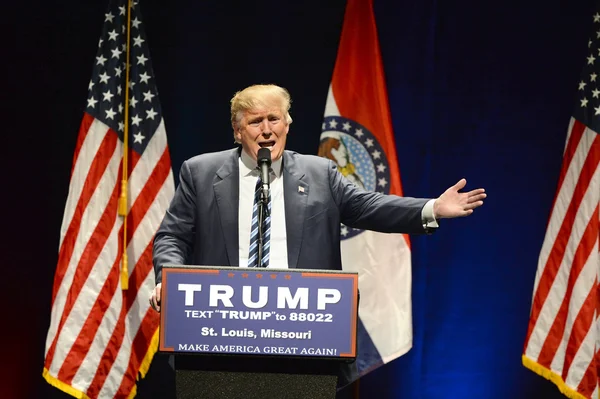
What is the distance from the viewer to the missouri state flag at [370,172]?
4.18 m

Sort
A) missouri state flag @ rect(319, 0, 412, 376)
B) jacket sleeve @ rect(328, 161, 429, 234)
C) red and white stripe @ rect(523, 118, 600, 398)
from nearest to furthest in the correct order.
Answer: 1. jacket sleeve @ rect(328, 161, 429, 234)
2. red and white stripe @ rect(523, 118, 600, 398)
3. missouri state flag @ rect(319, 0, 412, 376)

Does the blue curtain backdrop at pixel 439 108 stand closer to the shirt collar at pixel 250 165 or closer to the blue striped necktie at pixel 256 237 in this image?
the shirt collar at pixel 250 165

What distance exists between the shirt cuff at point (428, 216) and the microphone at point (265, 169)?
51cm

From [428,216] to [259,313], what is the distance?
66 cm

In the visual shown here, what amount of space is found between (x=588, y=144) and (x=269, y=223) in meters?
2.32

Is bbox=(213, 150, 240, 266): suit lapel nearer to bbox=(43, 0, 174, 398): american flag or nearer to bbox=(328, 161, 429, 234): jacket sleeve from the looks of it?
bbox=(328, 161, 429, 234): jacket sleeve

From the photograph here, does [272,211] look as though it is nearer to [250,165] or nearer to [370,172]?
[250,165]

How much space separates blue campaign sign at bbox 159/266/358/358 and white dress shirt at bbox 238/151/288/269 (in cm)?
45

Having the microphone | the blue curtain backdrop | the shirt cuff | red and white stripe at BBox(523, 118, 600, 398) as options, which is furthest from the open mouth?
A: red and white stripe at BBox(523, 118, 600, 398)

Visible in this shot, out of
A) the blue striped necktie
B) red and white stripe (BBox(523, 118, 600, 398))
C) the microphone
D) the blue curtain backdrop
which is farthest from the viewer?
the blue curtain backdrop

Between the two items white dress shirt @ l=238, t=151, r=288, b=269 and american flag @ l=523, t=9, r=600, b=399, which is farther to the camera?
american flag @ l=523, t=9, r=600, b=399

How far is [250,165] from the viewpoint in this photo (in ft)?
8.63

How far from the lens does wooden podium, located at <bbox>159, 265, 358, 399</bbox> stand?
202 cm

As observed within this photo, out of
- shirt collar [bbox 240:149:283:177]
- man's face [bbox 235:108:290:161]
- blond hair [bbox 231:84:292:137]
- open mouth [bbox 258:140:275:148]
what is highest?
blond hair [bbox 231:84:292:137]
